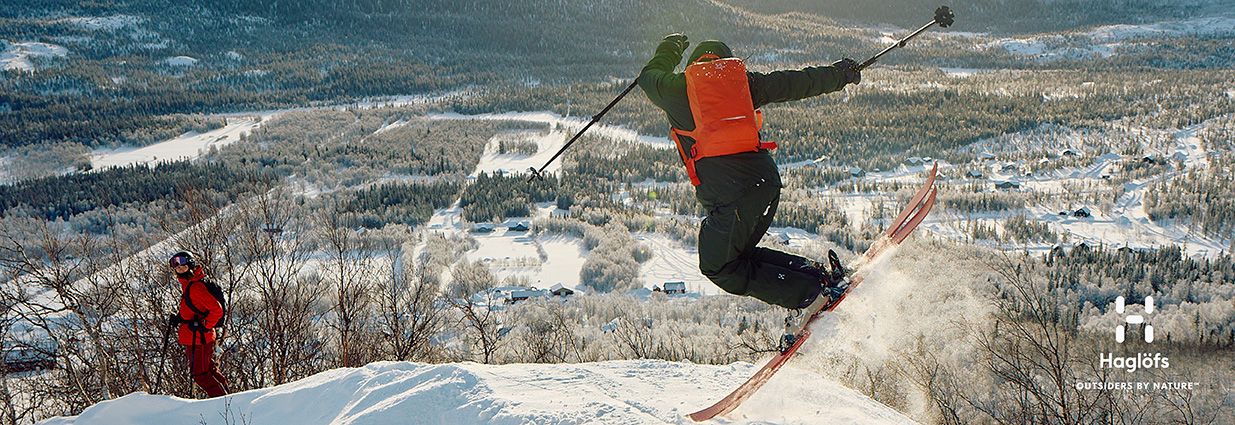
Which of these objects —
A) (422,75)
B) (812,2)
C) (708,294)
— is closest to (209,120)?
(422,75)

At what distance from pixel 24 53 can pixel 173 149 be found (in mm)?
45125

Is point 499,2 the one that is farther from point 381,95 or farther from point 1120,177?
point 1120,177

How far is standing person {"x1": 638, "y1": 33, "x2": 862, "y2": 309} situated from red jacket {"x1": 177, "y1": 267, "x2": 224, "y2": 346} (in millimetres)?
4893

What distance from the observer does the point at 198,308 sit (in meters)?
6.70

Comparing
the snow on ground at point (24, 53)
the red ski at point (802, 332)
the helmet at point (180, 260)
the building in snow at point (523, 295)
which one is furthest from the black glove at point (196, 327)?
the snow on ground at point (24, 53)

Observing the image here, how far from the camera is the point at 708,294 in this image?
59.7 ft

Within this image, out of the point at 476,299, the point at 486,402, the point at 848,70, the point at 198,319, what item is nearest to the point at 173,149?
the point at 476,299

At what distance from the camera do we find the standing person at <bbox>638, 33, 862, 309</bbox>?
4.34 metres

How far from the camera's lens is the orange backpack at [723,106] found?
4.31 m

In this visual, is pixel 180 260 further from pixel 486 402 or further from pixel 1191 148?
pixel 1191 148

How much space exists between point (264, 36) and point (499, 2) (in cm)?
3258

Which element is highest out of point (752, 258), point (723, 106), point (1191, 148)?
point (723, 106)

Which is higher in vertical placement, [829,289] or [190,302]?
[829,289]

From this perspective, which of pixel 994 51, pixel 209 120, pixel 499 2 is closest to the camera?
pixel 209 120
